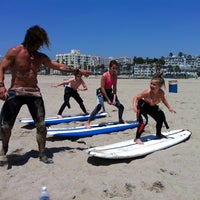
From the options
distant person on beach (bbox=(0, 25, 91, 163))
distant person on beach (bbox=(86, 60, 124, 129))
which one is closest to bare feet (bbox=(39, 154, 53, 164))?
distant person on beach (bbox=(0, 25, 91, 163))

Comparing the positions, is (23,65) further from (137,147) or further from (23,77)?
(137,147)

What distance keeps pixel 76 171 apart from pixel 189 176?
1.60 m

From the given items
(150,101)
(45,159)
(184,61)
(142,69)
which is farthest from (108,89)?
(184,61)

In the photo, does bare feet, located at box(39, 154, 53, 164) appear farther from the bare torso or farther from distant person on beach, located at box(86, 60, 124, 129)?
distant person on beach, located at box(86, 60, 124, 129)

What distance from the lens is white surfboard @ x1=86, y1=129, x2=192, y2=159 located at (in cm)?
423

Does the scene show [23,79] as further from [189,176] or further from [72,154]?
[189,176]

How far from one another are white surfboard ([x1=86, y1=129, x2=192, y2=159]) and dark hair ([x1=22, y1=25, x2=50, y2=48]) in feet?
6.13

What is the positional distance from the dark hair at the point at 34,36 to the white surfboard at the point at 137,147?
187 cm

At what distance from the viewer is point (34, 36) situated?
4070 mm

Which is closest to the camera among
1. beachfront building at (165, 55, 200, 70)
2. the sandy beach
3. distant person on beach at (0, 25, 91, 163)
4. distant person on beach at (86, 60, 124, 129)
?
the sandy beach

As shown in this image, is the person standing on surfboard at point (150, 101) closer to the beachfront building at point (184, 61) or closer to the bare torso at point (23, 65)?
the bare torso at point (23, 65)

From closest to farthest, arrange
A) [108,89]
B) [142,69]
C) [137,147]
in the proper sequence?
1. [137,147]
2. [108,89]
3. [142,69]

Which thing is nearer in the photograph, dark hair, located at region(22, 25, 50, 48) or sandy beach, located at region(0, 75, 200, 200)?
sandy beach, located at region(0, 75, 200, 200)

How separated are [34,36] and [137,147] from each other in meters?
2.55
